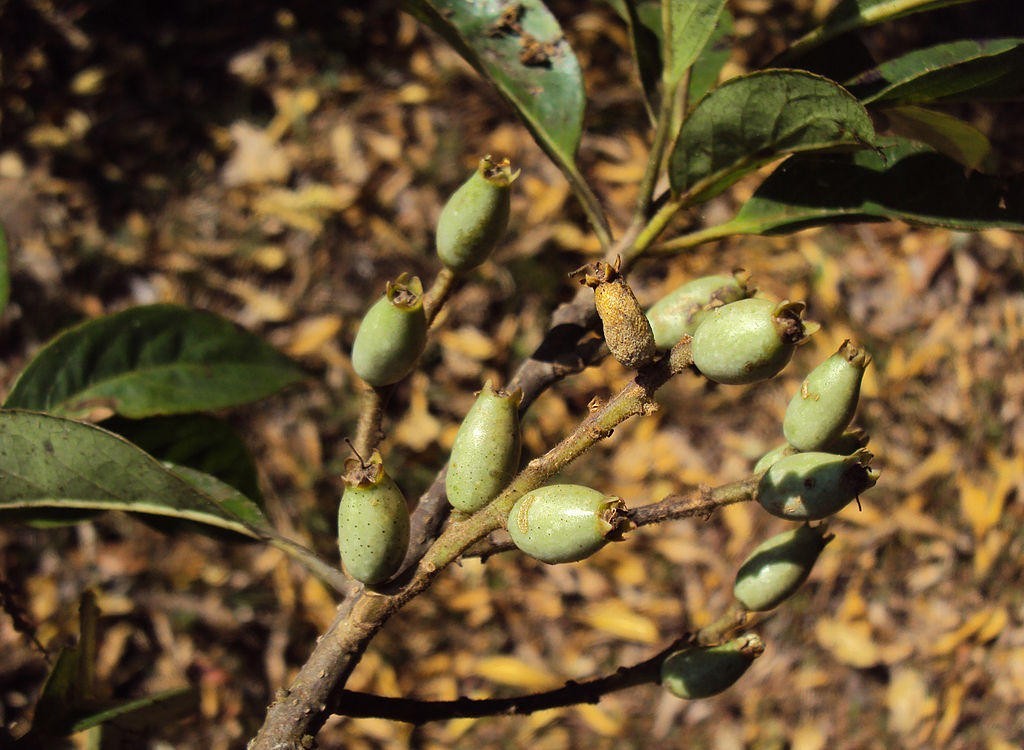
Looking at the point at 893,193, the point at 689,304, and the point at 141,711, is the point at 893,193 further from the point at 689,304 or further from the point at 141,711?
the point at 141,711

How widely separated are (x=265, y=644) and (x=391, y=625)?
1.31 ft

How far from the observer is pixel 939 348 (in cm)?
324

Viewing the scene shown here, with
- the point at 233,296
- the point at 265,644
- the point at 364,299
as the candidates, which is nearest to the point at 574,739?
the point at 265,644

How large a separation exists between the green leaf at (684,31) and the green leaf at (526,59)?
0.45 ft

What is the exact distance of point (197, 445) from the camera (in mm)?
1196

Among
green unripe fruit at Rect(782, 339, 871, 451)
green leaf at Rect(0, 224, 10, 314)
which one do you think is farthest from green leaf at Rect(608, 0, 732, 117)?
green leaf at Rect(0, 224, 10, 314)

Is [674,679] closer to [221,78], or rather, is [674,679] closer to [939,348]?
[939,348]

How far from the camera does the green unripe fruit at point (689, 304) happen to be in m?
0.84

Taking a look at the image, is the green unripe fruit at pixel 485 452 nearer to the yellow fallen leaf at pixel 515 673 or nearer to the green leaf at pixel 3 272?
the green leaf at pixel 3 272

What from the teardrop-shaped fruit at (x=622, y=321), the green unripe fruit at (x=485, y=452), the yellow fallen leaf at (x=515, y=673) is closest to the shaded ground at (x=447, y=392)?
the yellow fallen leaf at (x=515, y=673)

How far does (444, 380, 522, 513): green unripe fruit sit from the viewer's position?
2.48 feet

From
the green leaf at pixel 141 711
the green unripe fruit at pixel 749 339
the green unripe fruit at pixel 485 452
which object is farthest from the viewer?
the green leaf at pixel 141 711

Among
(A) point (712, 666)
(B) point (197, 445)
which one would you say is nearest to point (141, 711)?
(B) point (197, 445)

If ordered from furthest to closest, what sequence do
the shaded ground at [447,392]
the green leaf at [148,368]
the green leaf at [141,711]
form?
the shaded ground at [447,392], the green leaf at [148,368], the green leaf at [141,711]
